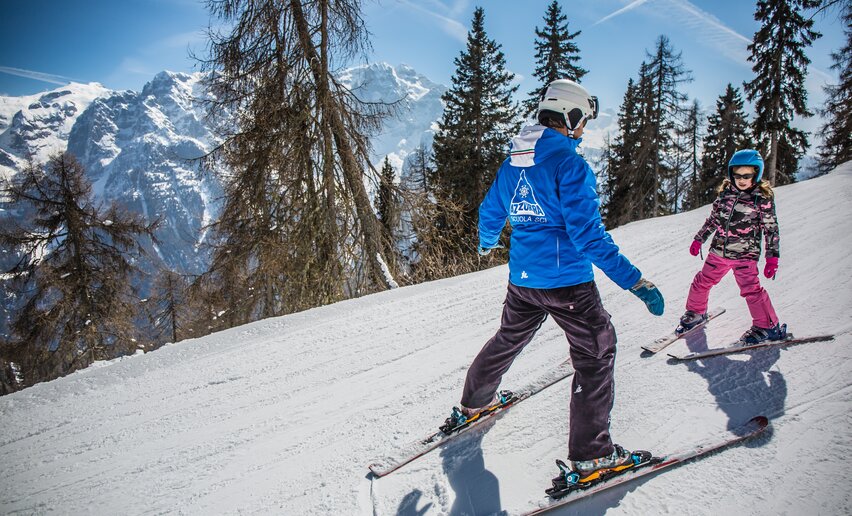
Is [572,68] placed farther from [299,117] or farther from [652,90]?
[299,117]

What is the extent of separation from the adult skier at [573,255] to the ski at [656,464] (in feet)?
0.16

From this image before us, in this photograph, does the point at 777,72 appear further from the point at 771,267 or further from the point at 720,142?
the point at 771,267

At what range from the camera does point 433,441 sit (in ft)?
8.03

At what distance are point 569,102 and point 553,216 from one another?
2.06ft

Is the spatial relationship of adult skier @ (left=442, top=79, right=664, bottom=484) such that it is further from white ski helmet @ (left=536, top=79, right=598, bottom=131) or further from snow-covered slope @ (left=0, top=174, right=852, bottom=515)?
snow-covered slope @ (left=0, top=174, right=852, bottom=515)

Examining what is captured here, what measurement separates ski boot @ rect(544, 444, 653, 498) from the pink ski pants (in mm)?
2149

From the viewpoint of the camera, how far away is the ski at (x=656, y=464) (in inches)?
76.8

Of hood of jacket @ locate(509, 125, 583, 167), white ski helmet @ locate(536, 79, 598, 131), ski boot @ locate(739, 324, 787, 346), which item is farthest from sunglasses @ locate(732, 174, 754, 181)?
hood of jacket @ locate(509, 125, 583, 167)

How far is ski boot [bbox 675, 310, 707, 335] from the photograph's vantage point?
11.9ft

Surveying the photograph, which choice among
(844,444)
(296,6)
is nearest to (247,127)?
(296,6)

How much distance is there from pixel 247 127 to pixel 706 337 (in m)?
8.92

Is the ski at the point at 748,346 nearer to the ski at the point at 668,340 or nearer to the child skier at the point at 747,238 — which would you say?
the child skier at the point at 747,238

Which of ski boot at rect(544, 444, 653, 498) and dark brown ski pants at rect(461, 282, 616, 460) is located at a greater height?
dark brown ski pants at rect(461, 282, 616, 460)

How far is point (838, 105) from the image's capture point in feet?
69.6
